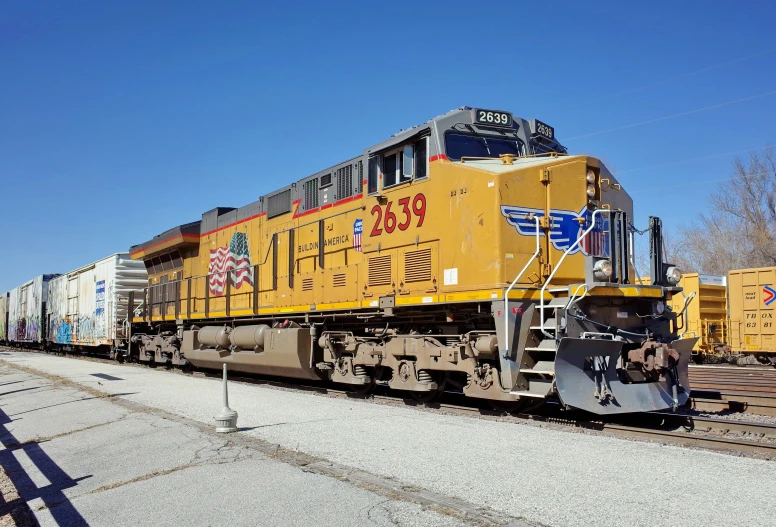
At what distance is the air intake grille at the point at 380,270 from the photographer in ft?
32.5

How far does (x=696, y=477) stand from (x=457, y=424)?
3002 mm

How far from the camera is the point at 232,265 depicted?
15.6 metres

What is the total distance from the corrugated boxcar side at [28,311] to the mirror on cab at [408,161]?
29578 mm

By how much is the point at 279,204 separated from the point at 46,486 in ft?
28.8

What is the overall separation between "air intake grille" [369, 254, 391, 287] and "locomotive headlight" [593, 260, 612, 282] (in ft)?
11.1

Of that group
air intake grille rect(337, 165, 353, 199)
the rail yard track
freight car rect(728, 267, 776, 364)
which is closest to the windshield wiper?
air intake grille rect(337, 165, 353, 199)

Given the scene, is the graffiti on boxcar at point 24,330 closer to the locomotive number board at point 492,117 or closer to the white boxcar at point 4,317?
the white boxcar at point 4,317

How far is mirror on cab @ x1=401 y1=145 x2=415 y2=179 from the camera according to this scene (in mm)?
9500

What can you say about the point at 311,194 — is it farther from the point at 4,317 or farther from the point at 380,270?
the point at 4,317

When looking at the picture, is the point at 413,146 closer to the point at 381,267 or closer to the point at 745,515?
the point at 381,267

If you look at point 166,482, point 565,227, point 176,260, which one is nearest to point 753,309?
point 565,227

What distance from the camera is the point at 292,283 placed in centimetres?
1277

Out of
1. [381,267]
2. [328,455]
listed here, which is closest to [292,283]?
[381,267]

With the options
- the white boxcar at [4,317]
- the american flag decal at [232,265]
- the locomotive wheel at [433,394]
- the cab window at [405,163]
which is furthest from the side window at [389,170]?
the white boxcar at [4,317]
